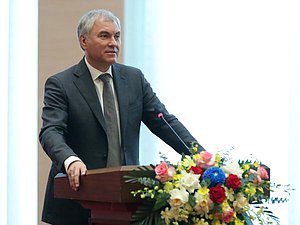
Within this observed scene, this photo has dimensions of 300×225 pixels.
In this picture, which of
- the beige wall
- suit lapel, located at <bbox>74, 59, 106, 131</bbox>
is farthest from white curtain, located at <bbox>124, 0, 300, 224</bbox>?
suit lapel, located at <bbox>74, 59, 106, 131</bbox>

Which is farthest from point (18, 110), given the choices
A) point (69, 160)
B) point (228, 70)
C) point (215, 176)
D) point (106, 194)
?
point (215, 176)

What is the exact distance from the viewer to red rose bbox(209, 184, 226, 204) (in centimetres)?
210

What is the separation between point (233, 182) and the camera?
2.15 metres

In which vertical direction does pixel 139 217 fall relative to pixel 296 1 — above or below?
below

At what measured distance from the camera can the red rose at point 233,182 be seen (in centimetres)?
215

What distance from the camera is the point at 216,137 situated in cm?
423

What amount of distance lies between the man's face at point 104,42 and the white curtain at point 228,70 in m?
1.52

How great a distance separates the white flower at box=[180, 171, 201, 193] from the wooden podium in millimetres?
148

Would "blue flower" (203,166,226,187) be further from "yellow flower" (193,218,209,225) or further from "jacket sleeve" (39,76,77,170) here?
"jacket sleeve" (39,76,77,170)

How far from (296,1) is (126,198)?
2399 millimetres

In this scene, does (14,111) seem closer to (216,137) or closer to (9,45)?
(9,45)

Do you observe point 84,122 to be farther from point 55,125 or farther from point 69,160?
point 69,160

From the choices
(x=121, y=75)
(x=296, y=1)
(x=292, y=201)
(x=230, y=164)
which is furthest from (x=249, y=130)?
(x=230, y=164)

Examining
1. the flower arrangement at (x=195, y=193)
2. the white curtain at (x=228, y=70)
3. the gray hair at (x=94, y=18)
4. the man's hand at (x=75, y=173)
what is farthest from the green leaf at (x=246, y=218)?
the white curtain at (x=228, y=70)
